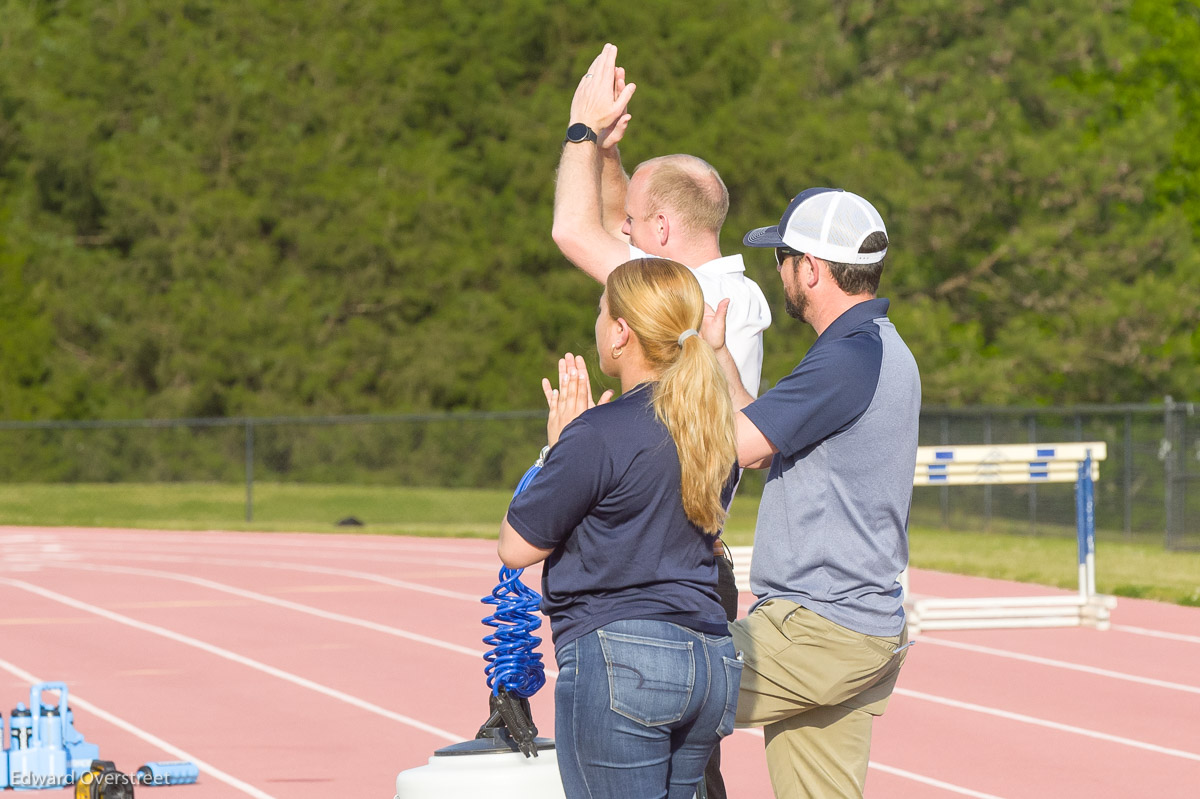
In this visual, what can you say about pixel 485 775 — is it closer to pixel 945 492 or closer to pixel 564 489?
pixel 564 489

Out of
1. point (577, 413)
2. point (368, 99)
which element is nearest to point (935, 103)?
point (368, 99)

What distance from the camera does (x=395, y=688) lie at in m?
10.3

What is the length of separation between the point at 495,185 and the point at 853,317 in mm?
40928

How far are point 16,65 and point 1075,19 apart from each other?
28034mm

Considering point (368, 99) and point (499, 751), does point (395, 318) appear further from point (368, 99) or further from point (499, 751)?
point (499, 751)

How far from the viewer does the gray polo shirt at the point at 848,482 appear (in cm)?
388

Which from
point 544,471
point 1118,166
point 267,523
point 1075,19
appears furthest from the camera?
point 1075,19

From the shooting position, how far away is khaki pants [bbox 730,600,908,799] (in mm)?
3963

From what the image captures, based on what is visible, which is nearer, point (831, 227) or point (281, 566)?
point (831, 227)

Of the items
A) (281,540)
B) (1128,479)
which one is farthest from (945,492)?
(281,540)

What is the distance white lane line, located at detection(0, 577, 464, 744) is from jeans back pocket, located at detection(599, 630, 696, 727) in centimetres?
441

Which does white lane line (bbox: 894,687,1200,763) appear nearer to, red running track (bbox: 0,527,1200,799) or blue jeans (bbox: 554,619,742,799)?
red running track (bbox: 0,527,1200,799)

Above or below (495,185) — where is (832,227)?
below

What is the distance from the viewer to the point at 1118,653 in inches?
461
